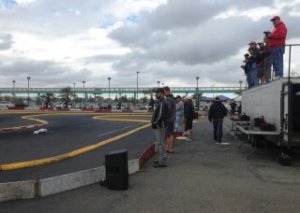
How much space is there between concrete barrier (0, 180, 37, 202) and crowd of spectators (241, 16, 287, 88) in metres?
7.34

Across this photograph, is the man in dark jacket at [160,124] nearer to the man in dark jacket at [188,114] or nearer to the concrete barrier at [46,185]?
the concrete barrier at [46,185]

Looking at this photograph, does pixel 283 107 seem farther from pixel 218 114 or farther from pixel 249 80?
pixel 249 80

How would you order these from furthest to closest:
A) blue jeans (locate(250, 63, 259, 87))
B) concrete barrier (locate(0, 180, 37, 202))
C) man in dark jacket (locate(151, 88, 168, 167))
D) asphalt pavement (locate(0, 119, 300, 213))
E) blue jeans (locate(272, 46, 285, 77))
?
blue jeans (locate(250, 63, 259, 87)) → blue jeans (locate(272, 46, 285, 77)) → man in dark jacket (locate(151, 88, 168, 167)) → concrete barrier (locate(0, 180, 37, 202)) → asphalt pavement (locate(0, 119, 300, 213))

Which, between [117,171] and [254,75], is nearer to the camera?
[117,171]

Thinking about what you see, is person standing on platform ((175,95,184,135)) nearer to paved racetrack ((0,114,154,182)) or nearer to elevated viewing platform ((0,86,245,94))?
paved racetrack ((0,114,154,182))

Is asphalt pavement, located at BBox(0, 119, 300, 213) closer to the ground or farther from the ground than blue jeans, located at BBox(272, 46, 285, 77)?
closer to the ground

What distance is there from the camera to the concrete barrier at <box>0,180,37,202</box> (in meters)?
7.66

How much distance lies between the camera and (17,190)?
7.75 m

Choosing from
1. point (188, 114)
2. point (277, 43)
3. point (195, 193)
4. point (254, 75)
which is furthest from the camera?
point (188, 114)

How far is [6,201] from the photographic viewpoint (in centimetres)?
764

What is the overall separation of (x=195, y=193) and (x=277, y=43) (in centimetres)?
650

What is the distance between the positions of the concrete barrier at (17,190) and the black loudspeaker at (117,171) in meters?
1.42

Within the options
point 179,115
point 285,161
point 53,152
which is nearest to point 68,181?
point 53,152

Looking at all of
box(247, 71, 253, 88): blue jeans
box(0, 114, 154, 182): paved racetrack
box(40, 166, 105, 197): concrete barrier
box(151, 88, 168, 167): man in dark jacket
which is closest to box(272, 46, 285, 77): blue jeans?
box(151, 88, 168, 167): man in dark jacket
